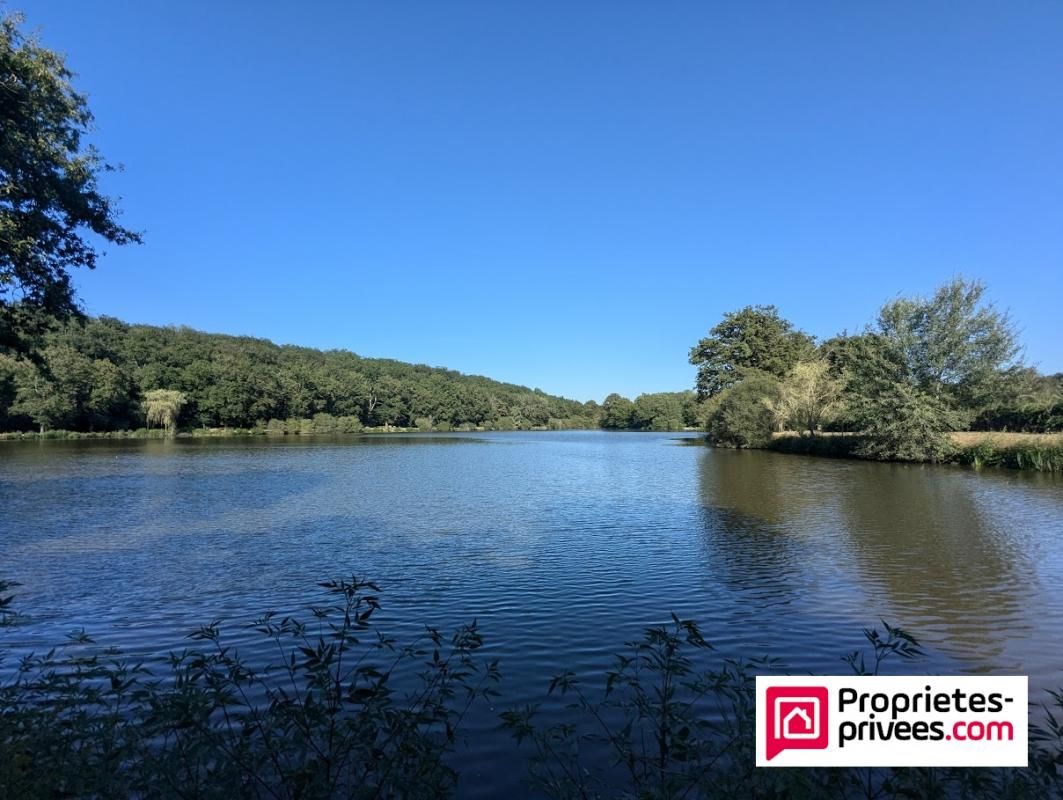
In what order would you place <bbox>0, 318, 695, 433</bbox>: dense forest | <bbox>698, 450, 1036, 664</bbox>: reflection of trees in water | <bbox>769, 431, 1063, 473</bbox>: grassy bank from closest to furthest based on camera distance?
<bbox>698, 450, 1036, 664</bbox>: reflection of trees in water → <bbox>769, 431, 1063, 473</bbox>: grassy bank → <bbox>0, 318, 695, 433</bbox>: dense forest

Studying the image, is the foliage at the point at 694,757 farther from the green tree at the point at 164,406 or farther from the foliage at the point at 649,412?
the foliage at the point at 649,412

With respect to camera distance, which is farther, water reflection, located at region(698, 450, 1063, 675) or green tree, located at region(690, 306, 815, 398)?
green tree, located at region(690, 306, 815, 398)

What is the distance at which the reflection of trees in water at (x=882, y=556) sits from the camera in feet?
30.4

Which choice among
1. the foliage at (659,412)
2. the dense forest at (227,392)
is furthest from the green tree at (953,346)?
the foliage at (659,412)

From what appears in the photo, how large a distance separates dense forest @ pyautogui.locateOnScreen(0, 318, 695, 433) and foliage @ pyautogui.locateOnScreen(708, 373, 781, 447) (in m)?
56.5

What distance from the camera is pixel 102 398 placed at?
77250 millimetres

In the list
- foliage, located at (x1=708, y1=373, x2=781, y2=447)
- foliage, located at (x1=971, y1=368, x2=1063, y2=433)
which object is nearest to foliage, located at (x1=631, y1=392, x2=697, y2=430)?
foliage, located at (x1=708, y1=373, x2=781, y2=447)

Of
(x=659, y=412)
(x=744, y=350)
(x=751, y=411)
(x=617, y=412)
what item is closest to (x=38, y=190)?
(x=751, y=411)

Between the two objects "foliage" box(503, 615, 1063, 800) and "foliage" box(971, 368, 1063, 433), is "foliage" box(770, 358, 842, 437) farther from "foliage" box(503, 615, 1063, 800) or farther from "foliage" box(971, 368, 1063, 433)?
"foliage" box(503, 615, 1063, 800)

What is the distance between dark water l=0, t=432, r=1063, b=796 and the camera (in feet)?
26.6

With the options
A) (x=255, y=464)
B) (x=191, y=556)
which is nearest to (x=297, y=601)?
(x=191, y=556)

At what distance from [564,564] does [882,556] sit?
7258 mm

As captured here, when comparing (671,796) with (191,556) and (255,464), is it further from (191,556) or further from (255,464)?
(255,464)

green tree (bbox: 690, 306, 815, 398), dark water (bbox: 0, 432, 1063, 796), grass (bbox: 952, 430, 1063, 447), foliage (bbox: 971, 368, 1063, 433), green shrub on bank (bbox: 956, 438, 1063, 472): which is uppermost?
green tree (bbox: 690, 306, 815, 398)
